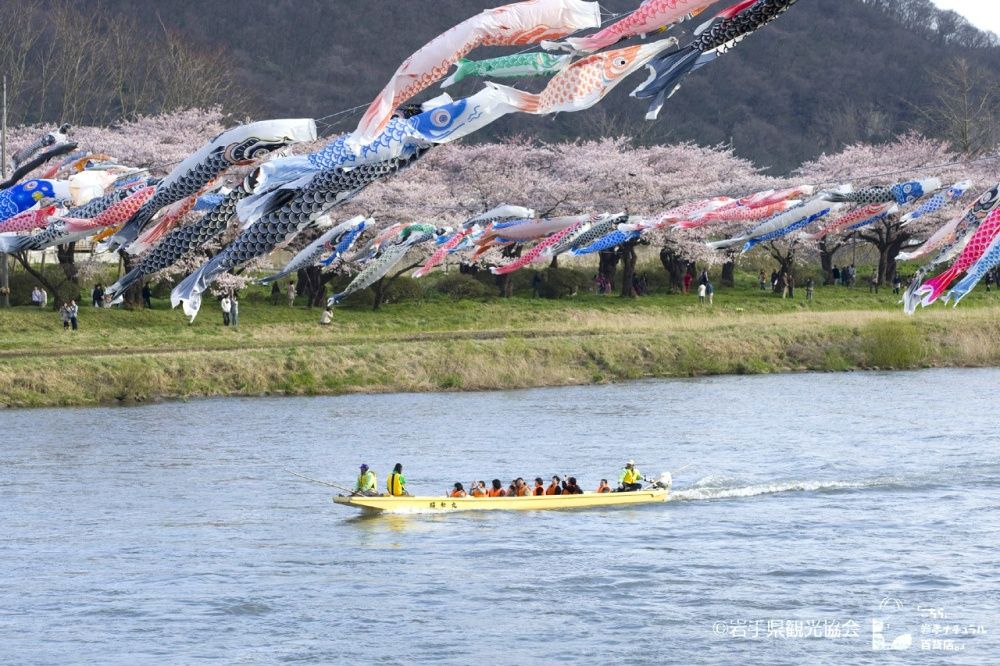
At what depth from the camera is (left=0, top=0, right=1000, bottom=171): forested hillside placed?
5089 inches

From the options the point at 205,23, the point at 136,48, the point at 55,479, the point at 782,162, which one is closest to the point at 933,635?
the point at 55,479

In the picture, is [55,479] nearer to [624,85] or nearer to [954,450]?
[954,450]

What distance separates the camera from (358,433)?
48.7 metres

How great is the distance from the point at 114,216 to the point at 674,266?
6243cm

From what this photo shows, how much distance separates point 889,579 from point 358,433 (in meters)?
21.4

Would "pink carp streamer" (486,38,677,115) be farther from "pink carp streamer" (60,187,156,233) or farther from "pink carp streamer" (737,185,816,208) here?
"pink carp streamer" (737,185,816,208)

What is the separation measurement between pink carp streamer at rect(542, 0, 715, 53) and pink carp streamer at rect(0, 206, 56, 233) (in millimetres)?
10394

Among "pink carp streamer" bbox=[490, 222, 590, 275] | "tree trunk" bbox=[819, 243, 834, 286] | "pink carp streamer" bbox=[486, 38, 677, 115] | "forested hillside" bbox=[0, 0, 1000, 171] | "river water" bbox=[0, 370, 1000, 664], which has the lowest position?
"river water" bbox=[0, 370, 1000, 664]

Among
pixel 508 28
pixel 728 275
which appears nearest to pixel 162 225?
pixel 508 28

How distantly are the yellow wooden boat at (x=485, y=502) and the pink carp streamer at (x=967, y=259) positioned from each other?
19.7 metres

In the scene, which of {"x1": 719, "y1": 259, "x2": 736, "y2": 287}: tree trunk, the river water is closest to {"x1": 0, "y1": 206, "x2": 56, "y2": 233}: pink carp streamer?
the river water

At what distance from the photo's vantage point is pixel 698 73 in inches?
5901

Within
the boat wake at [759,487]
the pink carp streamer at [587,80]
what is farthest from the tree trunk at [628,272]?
the pink carp streamer at [587,80]

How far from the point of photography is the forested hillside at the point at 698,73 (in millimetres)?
129250
